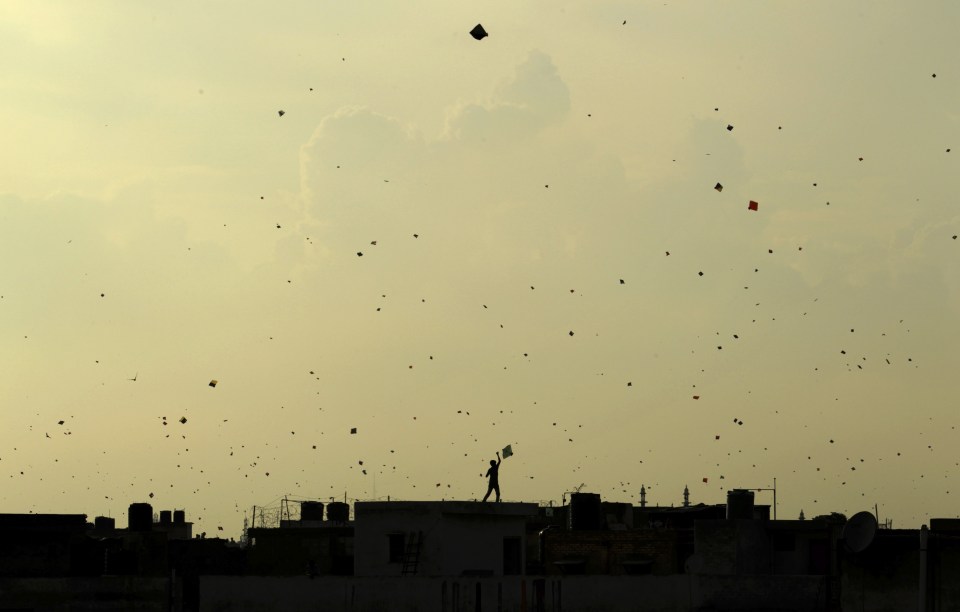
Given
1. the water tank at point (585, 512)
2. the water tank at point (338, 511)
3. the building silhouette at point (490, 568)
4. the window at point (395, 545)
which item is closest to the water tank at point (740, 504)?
the building silhouette at point (490, 568)

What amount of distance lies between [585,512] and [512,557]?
14.0 m

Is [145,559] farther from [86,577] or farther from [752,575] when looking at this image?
[752,575]

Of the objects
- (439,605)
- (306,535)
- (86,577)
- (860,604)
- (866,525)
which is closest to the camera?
(866,525)

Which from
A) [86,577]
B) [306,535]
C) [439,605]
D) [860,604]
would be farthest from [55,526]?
[860,604]

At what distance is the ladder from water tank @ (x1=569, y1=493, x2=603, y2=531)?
53.6ft

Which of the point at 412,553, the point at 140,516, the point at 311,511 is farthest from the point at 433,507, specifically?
the point at 311,511

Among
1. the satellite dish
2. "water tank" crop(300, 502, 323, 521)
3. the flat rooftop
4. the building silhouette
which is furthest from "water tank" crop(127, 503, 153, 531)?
the satellite dish

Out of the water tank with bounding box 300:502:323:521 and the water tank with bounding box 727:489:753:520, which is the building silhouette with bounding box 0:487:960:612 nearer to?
the water tank with bounding box 727:489:753:520

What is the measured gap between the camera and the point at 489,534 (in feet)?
190

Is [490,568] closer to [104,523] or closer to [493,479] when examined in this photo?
[493,479]

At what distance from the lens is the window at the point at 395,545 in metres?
56.5

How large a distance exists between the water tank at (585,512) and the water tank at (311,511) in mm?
17527

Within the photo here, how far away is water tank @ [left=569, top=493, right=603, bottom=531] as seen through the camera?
7169 cm

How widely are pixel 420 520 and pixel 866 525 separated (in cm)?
1815
